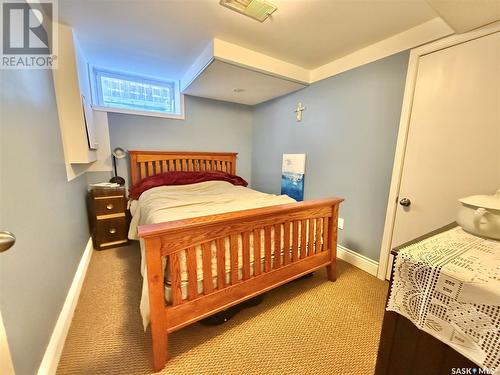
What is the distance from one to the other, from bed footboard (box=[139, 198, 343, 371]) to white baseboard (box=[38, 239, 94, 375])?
51 centimetres

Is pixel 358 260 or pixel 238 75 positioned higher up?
pixel 238 75

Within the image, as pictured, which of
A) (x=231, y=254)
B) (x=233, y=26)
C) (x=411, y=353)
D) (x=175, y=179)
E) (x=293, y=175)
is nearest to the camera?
(x=411, y=353)

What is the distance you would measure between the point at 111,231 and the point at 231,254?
6.37 ft

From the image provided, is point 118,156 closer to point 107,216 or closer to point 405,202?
point 107,216

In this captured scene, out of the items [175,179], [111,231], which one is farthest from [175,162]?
[111,231]

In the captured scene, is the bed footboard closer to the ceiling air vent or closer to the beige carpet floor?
the beige carpet floor

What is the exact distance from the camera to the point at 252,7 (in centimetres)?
152

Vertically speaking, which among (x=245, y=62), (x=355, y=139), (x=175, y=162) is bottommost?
(x=175, y=162)

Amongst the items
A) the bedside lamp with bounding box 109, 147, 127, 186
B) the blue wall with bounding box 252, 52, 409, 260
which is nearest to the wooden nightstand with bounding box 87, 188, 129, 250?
the bedside lamp with bounding box 109, 147, 127, 186

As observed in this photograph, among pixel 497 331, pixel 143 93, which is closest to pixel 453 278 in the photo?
pixel 497 331

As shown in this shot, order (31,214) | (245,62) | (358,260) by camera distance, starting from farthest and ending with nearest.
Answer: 1. (358,260)
2. (245,62)
3. (31,214)

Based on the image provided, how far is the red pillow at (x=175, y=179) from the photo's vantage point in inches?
103

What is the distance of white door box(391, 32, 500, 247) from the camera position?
1.38 m

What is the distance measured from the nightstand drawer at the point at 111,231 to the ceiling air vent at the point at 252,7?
2.43m
